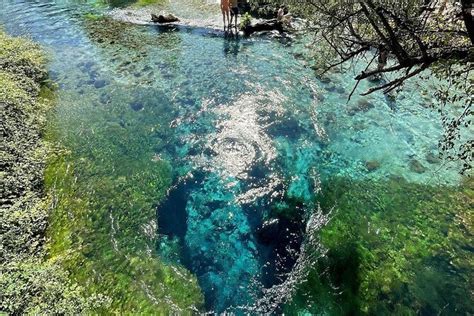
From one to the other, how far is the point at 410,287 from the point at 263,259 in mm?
4950

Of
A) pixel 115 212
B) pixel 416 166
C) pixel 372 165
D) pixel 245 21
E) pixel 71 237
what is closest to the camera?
pixel 71 237

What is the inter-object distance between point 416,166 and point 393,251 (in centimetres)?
550

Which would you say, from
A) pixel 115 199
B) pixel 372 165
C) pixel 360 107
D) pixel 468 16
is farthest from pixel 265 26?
pixel 468 16

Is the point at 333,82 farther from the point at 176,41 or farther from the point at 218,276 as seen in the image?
the point at 218,276

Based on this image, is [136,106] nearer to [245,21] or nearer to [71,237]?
[71,237]

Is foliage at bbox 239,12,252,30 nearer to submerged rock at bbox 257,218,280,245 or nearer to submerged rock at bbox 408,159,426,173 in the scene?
submerged rock at bbox 408,159,426,173

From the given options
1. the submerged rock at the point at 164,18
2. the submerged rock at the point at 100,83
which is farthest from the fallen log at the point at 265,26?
the submerged rock at the point at 100,83

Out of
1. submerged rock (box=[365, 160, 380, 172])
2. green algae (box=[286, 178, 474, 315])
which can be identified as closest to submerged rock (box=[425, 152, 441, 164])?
green algae (box=[286, 178, 474, 315])

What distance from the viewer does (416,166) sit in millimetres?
16109

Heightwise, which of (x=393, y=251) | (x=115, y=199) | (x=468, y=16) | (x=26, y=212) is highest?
(x=468, y=16)

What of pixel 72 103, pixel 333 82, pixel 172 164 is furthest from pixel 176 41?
pixel 172 164

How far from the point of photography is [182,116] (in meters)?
19.8

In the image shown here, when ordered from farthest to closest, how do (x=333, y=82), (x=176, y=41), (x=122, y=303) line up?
(x=176, y=41), (x=333, y=82), (x=122, y=303)

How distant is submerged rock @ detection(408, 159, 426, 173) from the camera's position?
15.9 meters
